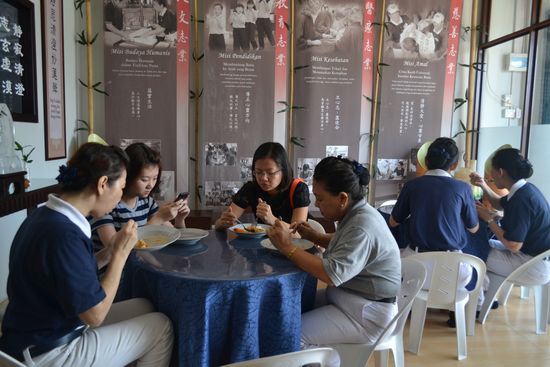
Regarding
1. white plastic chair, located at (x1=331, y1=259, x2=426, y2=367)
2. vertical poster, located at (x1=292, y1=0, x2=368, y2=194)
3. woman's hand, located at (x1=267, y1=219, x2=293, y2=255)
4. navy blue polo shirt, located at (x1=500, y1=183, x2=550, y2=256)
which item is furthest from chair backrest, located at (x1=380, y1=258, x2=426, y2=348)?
vertical poster, located at (x1=292, y1=0, x2=368, y2=194)

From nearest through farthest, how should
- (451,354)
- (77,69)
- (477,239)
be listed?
1. (451,354)
2. (477,239)
3. (77,69)

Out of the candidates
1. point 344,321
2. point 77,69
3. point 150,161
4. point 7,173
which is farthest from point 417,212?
point 77,69

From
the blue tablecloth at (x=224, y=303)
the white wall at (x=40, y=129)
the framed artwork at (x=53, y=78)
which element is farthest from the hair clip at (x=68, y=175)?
the framed artwork at (x=53, y=78)

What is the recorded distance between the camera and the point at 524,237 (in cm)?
234

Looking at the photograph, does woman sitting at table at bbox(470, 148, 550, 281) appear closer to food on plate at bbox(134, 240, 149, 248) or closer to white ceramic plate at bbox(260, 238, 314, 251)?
white ceramic plate at bbox(260, 238, 314, 251)

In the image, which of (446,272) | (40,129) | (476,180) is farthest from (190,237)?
(476,180)

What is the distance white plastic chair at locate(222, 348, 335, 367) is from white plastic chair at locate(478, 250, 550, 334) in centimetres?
185

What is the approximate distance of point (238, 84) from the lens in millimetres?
3715

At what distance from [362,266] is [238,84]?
2.68 meters

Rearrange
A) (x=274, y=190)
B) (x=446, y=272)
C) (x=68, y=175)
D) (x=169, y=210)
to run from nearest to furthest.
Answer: (x=68, y=175)
(x=169, y=210)
(x=446, y=272)
(x=274, y=190)

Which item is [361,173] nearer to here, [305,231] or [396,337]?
[305,231]

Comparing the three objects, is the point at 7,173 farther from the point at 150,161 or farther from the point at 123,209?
the point at 150,161

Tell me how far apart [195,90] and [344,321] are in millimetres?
2801

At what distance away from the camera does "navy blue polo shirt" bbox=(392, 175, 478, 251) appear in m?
2.32
